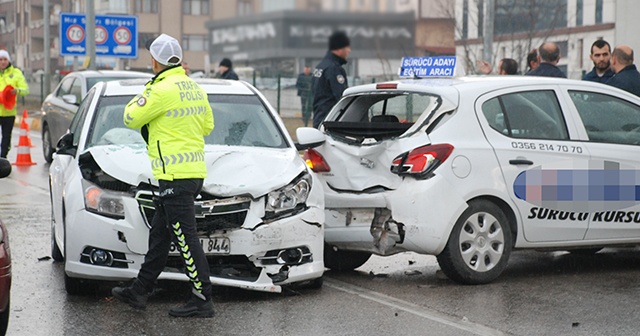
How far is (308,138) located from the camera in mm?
8711

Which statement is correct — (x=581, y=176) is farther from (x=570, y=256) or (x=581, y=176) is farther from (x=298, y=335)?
(x=298, y=335)

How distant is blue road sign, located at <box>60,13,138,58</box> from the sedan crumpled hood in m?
22.2

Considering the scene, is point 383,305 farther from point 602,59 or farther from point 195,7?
point 195,7

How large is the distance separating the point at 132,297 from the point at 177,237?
0.50m

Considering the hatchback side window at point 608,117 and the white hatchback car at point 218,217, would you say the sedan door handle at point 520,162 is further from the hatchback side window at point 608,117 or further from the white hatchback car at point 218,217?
the white hatchback car at point 218,217

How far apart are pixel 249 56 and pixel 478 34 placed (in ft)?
67.7

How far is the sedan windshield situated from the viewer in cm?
847

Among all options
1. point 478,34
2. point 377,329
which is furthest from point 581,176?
point 478,34

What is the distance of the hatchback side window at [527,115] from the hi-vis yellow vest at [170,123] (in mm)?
2471

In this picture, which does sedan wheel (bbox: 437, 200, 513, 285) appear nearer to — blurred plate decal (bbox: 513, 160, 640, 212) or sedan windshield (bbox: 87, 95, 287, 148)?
blurred plate decal (bbox: 513, 160, 640, 212)

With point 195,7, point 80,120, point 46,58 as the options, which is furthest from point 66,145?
point 46,58

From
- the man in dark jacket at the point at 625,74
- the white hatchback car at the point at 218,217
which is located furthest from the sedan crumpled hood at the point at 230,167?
the man in dark jacket at the point at 625,74

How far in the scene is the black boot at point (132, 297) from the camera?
7.15m

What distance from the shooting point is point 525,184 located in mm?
8508
